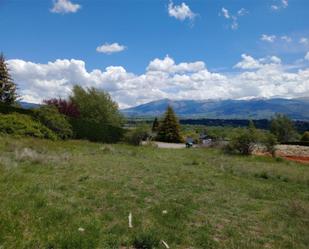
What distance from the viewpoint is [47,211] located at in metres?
6.30

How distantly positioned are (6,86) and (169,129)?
87.1 feet

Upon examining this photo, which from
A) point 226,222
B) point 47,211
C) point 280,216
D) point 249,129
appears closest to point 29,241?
point 47,211

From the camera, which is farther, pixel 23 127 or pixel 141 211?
pixel 23 127

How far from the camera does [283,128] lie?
8088 cm

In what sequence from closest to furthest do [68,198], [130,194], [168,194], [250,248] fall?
[250,248]
[68,198]
[130,194]
[168,194]

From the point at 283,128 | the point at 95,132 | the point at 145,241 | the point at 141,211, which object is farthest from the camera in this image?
the point at 283,128

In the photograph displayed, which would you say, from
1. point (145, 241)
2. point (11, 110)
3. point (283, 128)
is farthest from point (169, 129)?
point (145, 241)

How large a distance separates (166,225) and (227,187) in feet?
18.2

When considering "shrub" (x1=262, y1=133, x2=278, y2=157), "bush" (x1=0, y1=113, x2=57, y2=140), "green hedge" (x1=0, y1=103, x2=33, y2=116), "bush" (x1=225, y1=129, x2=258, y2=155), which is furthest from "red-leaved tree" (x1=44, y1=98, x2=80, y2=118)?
"shrub" (x1=262, y1=133, x2=278, y2=157)

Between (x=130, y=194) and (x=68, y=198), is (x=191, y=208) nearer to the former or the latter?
(x=130, y=194)

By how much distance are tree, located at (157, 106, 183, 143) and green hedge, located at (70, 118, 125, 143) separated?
1592 cm

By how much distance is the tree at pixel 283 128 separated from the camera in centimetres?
8000

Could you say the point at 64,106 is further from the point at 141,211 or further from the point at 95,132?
the point at 141,211

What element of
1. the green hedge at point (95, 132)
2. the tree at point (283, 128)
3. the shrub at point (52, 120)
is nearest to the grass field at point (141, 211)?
the shrub at point (52, 120)
